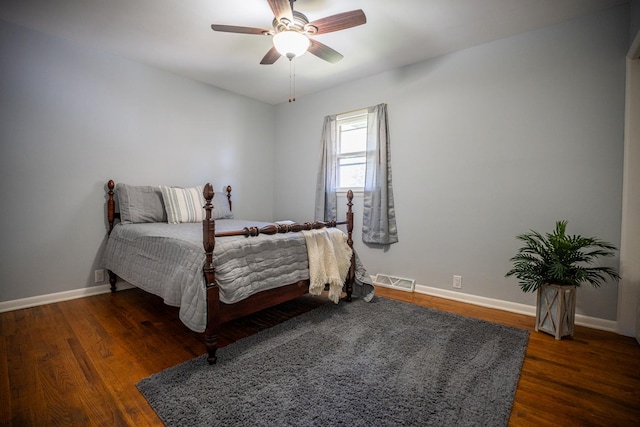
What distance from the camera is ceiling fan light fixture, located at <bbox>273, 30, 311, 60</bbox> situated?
1.99 meters

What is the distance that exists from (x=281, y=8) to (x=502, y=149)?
219 centimetres

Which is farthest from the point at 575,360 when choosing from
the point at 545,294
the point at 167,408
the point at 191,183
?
the point at 191,183

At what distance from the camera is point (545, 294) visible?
217 cm

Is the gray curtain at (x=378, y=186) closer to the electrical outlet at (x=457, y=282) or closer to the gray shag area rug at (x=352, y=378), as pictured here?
the electrical outlet at (x=457, y=282)

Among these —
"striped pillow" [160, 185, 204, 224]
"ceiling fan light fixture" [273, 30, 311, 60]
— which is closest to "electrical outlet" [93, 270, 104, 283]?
"striped pillow" [160, 185, 204, 224]

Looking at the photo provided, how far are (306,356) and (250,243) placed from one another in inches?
31.9

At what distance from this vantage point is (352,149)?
370 centimetres

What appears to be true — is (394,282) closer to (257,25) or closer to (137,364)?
(137,364)

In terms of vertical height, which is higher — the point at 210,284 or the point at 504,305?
the point at 210,284

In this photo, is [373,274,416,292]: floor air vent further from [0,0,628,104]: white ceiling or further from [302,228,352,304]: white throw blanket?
[0,0,628,104]: white ceiling

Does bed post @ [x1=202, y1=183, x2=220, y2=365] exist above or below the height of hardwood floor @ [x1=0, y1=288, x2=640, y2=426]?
above

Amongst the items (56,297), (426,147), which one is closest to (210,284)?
(56,297)

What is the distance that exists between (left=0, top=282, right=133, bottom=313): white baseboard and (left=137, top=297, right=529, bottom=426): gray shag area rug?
194cm

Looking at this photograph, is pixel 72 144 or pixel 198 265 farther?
pixel 72 144
